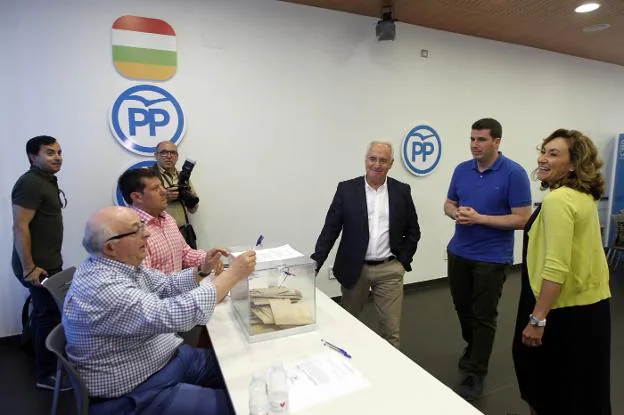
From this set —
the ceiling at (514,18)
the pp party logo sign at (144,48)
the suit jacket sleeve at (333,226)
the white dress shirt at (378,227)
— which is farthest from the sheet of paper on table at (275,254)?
the ceiling at (514,18)

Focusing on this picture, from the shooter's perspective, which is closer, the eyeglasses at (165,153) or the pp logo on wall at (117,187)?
the eyeglasses at (165,153)

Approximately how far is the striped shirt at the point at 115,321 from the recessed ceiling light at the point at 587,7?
414 centimetres

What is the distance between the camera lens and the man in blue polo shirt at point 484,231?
2328 millimetres

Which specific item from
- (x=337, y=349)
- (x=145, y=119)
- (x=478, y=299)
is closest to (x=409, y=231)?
(x=478, y=299)

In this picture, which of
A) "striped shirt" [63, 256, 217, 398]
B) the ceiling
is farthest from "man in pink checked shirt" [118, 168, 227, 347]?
the ceiling

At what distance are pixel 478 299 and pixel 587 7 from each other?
3.05 metres

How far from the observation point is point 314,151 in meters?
3.68

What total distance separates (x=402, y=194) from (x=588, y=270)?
41.8 inches

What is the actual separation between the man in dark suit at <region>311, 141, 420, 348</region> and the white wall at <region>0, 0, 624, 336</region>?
4.17 ft

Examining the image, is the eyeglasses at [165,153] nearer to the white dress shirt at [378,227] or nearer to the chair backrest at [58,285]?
the chair backrest at [58,285]

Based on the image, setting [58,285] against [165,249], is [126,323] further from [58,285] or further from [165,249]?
[58,285]

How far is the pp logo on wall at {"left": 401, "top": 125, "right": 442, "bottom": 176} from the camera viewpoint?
13.6ft

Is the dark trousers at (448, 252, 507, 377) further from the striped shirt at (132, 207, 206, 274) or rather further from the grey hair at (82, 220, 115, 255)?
the grey hair at (82, 220, 115, 255)

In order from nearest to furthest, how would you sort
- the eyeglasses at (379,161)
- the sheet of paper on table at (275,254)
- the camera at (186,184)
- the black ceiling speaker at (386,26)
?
the sheet of paper on table at (275,254)
the eyeglasses at (379,161)
the camera at (186,184)
the black ceiling speaker at (386,26)
